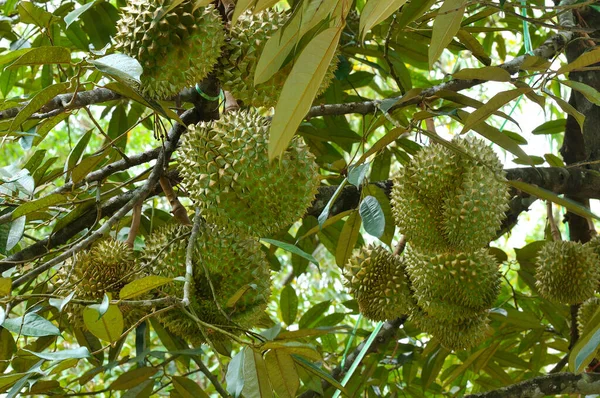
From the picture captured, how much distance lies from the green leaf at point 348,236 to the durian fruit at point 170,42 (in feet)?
1.36

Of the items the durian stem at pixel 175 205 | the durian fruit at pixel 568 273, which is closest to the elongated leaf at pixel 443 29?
the durian stem at pixel 175 205

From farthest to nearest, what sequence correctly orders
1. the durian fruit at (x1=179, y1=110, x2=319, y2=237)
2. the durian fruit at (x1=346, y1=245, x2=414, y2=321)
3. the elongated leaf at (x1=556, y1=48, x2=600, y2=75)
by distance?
the durian fruit at (x1=346, y1=245, x2=414, y2=321)
the durian fruit at (x1=179, y1=110, x2=319, y2=237)
the elongated leaf at (x1=556, y1=48, x2=600, y2=75)

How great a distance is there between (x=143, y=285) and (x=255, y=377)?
0.21m

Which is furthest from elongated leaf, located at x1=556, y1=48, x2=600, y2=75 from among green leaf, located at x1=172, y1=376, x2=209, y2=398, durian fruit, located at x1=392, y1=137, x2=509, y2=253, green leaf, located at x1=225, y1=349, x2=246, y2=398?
green leaf, located at x1=172, y1=376, x2=209, y2=398

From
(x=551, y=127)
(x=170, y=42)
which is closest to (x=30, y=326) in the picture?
(x=170, y=42)

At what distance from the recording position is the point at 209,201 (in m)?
1.13

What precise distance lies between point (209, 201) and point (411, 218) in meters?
0.43

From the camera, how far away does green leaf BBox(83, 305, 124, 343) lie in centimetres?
92

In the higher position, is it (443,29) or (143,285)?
(443,29)

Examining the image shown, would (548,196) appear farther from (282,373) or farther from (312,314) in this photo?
(312,314)

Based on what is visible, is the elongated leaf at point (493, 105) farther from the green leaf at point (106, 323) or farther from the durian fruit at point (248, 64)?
the green leaf at point (106, 323)

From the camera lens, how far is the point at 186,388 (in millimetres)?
1267

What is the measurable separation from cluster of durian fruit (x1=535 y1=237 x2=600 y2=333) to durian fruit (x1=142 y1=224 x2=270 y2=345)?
0.85 m

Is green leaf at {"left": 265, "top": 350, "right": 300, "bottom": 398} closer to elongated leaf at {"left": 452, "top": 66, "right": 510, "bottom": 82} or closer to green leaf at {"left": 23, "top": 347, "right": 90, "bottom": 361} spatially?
green leaf at {"left": 23, "top": 347, "right": 90, "bottom": 361}
